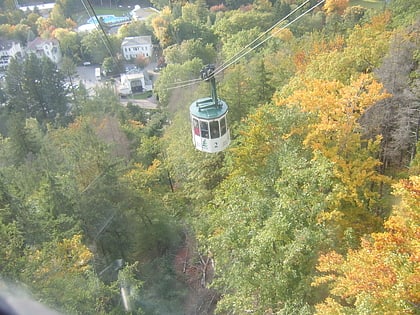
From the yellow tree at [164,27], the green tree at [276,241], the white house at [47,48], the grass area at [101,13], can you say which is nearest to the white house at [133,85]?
the yellow tree at [164,27]

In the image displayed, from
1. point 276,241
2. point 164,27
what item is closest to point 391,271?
point 276,241

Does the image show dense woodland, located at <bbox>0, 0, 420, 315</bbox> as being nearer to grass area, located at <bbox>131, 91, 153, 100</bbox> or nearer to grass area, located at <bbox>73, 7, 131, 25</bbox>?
grass area, located at <bbox>131, 91, 153, 100</bbox>

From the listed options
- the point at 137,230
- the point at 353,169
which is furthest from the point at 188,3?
the point at 353,169

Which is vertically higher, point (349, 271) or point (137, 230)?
point (349, 271)

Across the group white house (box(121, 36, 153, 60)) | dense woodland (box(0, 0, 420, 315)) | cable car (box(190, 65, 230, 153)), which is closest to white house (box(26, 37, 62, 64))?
white house (box(121, 36, 153, 60))

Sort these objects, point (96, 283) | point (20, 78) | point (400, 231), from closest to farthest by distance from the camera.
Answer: point (400, 231)
point (96, 283)
point (20, 78)

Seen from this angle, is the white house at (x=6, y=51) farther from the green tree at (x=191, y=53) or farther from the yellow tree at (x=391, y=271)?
the yellow tree at (x=391, y=271)

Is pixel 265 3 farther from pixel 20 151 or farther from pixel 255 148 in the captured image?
pixel 255 148
